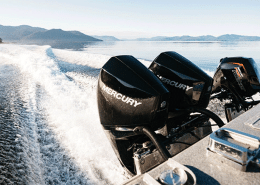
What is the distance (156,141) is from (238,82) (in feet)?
4.71

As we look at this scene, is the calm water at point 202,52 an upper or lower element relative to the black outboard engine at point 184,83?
upper

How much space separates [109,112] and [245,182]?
986 millimetres

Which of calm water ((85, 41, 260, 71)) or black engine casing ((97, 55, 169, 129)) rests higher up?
calm water ((85, 41, 260, 71))

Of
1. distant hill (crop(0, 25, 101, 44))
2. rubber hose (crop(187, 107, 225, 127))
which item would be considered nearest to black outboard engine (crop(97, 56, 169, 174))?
rubber hose (crop(187, 107, 225, 127))

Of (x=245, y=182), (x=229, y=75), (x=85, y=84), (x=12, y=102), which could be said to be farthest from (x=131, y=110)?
(x=85, y=84)

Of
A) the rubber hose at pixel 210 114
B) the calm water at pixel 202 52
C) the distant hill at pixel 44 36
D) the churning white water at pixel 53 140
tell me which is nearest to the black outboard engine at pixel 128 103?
the rubber hose at pixel 210 114

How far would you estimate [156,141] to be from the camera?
112 cm

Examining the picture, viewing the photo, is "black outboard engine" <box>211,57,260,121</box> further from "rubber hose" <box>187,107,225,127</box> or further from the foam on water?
the foam on water

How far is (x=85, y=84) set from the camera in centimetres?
448

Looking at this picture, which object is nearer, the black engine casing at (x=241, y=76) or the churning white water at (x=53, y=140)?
the churning white water at (x=53, y=140)

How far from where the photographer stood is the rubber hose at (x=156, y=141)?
3.47 feet

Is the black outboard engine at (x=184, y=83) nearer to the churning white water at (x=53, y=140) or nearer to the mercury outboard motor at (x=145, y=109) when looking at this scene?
the mercury outboard motor at (x=145, y=109)

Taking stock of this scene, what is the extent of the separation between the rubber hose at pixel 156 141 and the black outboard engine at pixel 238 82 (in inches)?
45.6

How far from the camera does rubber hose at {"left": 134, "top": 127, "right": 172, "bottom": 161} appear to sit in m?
1.06
